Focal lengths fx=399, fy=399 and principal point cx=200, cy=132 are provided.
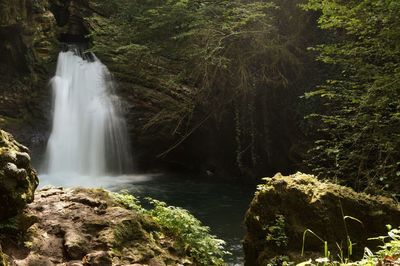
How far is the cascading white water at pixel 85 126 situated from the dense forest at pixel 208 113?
0.05m

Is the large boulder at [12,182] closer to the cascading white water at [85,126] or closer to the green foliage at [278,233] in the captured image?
the green foliage at [278,233]

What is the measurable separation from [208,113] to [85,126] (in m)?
4.99

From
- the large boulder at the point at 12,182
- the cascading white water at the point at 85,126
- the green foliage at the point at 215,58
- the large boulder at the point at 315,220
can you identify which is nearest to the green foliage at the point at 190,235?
the large boulder at the point at 315,220

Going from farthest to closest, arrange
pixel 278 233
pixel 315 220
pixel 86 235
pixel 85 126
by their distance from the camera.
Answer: pixel 85 126, pixel 278 233, pixel 315 220, pixel 86 235

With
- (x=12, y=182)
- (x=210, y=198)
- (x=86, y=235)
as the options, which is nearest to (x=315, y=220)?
(x=86, y=235)

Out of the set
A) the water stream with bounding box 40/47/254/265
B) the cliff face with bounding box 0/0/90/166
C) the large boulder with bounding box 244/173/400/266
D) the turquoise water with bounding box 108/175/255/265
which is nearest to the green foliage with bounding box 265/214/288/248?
the large boulder with bounding box 244/173/400/266

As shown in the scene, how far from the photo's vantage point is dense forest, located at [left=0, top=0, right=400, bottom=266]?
5211 mm

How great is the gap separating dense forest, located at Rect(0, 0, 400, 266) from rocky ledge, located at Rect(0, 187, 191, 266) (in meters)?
0.03

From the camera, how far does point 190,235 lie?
17.4 ft

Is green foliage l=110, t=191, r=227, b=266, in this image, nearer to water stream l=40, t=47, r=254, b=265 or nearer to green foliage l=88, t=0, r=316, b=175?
green foliage l=88, t=0, r=316, b=175

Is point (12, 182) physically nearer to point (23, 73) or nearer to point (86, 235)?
point (86, 235)

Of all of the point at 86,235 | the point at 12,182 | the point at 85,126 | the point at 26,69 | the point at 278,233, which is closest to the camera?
the point at 12,182

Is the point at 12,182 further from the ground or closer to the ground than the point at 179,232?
further from the ground

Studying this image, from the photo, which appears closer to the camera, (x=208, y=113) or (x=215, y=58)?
(x=215, y=58)
